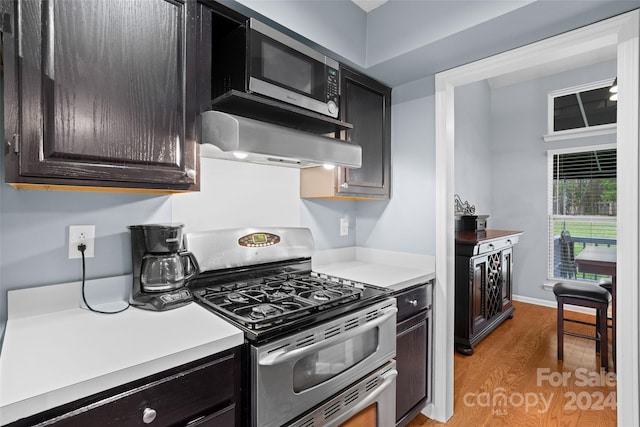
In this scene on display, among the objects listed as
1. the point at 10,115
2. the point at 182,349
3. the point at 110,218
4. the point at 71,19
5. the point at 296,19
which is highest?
the point at 296,19

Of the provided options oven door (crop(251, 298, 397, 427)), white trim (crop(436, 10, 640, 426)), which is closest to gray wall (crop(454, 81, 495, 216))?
white trim (crop(436, 10, 640, 426))

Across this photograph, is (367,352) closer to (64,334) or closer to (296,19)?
(64,334)

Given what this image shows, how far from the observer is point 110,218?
1354mm

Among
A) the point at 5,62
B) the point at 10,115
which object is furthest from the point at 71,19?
the point at 10,115

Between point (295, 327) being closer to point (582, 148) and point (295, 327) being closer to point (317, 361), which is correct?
point (317, 361)

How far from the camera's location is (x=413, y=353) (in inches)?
73.8

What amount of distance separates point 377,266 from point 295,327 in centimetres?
113

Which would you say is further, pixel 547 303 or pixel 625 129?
pixel 547 303

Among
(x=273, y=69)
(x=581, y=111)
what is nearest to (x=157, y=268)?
(x=273, y=69)

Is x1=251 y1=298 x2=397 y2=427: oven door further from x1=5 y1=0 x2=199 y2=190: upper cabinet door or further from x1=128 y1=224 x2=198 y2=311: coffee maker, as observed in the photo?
x1=5 y1=0 x2=199 y2=190: upper cabinet door

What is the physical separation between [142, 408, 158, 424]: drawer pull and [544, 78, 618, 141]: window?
5.04 metres

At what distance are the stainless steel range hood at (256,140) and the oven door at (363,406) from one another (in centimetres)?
102

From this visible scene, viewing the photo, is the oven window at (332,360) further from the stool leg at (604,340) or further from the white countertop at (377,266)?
the stool leg at (604,340)

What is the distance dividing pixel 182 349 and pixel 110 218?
733mm
